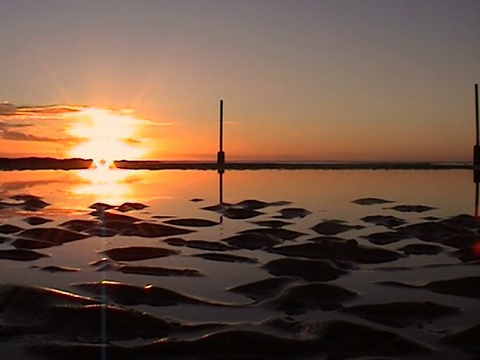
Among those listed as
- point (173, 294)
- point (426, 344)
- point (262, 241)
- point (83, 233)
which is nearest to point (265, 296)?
point (173, 294)

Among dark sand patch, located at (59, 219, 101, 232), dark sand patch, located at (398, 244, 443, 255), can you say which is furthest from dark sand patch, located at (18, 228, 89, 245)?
dark sand patch, located at (398, 244, 443, 255)

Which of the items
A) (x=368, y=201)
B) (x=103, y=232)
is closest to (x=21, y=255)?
(x=103, y=232)

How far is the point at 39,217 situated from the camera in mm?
18719

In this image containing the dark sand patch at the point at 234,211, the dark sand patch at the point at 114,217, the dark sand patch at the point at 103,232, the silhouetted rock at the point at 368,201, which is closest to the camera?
the dark sand patch at the point at 103,232

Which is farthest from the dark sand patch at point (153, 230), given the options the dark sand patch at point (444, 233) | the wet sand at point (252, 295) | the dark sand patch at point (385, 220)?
the dark sand patch at point (444, 233)

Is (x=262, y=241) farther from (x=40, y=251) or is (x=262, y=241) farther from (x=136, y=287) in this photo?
(x=136, y=287)

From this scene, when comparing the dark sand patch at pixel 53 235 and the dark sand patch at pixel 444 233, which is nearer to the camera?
the dark sand patch at pixel 444 233

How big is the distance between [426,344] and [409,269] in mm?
4304

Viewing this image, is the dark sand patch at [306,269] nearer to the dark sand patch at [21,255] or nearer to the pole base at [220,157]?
the dark sand patch at [21,255]

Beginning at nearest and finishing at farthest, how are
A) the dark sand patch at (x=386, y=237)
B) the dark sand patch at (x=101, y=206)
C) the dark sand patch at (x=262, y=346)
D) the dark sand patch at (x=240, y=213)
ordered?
the dark sand patch at (x=262, y=346), the dark sand patch at (x=386, y=237), the dark sand patch at (x=240, y=213), the dark sand patch at (x=101, y=206)

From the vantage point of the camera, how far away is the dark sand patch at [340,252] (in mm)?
11906

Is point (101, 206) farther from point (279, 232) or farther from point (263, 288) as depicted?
point (263, 288)

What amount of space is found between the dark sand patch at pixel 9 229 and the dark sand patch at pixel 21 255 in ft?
10.1

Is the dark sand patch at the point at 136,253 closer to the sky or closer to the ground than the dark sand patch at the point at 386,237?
closer to the ground
